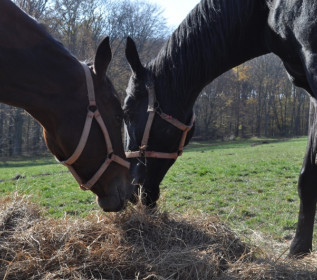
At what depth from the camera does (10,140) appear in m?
29.1

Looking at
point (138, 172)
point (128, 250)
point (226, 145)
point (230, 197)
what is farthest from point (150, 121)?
point (226, 145)

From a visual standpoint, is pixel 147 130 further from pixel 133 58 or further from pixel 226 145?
pixel 226 145

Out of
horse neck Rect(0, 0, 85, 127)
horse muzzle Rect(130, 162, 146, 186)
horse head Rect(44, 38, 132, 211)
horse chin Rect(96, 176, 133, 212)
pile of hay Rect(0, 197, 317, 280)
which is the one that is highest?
horse neck Rect(0, 0, 85, 127)

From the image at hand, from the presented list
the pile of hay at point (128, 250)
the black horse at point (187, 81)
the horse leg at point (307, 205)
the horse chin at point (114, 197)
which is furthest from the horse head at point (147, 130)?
the horse leg at point (307, 205)

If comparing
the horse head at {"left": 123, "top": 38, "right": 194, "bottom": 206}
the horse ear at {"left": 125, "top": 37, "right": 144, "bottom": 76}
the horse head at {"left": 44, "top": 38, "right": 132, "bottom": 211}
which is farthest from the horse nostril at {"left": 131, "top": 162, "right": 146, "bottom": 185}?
the horse ear at {"left": 125, "top": 37, "right": 144, "bottom": 76}

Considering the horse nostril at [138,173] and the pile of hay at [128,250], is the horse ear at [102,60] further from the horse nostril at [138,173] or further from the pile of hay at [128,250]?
the pile of hay at [128,250]

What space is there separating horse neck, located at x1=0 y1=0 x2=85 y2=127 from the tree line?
83.6 ft

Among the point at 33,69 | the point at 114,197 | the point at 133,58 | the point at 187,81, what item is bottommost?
the point at 114,197

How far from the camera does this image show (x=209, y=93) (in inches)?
1672

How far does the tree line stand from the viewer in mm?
28250

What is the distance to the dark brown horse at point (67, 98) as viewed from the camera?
2.30m

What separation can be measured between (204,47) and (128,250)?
2074 mm

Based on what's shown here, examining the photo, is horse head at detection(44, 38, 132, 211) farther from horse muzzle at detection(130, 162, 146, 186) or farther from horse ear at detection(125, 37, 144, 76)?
horse ear at detection(125, 37, 144, 76)

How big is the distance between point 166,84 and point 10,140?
28.8 m
